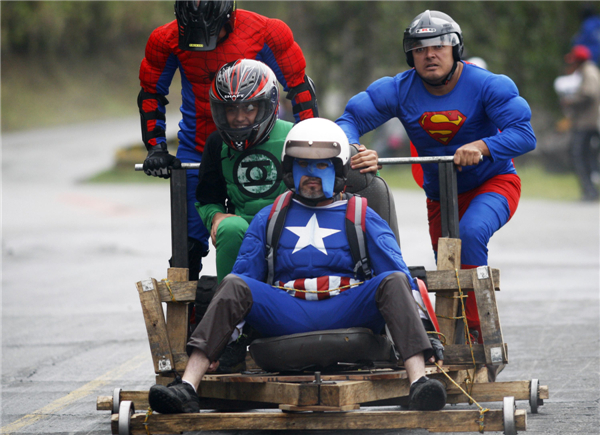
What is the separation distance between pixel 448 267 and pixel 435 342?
744mm

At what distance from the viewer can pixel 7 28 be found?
5016cm

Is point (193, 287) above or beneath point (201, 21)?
beneath

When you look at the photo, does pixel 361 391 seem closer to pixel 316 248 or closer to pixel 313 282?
pixel 313 282

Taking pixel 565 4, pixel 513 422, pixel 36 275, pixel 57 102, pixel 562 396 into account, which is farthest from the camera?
pixel 57 102

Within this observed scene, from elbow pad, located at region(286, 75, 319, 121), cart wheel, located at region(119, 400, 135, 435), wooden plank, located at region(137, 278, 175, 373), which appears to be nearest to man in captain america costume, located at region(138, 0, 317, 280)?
elbow pad, located at region(286, 75, 319, 121)

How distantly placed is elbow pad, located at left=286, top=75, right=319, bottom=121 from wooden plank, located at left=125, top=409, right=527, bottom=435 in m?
2.55

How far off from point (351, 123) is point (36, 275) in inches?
299

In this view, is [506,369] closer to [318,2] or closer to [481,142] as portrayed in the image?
[481,142]

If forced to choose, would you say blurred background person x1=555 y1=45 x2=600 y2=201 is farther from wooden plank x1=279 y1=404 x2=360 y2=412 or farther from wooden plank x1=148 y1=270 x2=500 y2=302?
wooden plank x1=279 y1=404 x2=360 y2=412

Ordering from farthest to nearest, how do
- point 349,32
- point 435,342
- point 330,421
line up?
1. point 349,32
2. point 435,342
3. point 330,421

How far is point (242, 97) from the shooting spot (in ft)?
18.4

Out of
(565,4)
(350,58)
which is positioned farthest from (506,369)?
(350,58)

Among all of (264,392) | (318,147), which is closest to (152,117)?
(318,147)

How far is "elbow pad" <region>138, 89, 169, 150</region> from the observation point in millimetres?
6504
